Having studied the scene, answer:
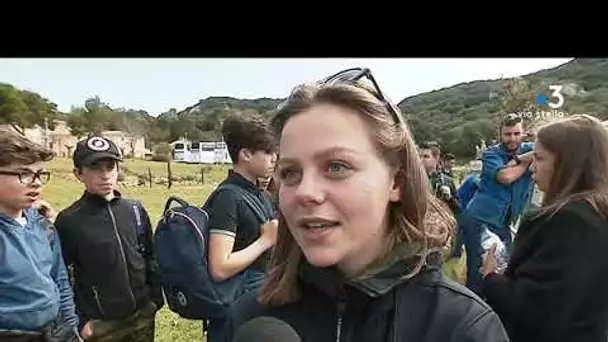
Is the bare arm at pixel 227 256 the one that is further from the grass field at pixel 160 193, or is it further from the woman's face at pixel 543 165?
the woman's face at pixel 543 165

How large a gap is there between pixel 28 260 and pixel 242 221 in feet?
2.04

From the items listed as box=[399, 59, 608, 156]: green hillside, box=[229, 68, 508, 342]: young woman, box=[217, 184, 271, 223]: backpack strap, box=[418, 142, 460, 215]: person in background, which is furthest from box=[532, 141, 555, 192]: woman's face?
box=[418, 142, 460, 215]: person in background

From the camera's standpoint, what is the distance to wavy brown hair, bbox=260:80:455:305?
0.87m

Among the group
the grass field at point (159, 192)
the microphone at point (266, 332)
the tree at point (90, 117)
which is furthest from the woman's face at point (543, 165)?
the tree at point (90, 117)

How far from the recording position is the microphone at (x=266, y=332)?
72cm

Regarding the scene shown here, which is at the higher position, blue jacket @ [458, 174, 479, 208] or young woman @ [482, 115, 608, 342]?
young woman @ [482, 115, 608, 342]

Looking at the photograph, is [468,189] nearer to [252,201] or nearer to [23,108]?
[252,201]

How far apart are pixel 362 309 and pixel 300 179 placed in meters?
0.17

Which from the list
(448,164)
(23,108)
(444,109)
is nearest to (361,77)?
(23,108)

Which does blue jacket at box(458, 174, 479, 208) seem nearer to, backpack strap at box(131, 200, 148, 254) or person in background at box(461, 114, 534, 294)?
person in background at box(461, 114, 534, 294)

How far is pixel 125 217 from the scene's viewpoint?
8.40 ft
